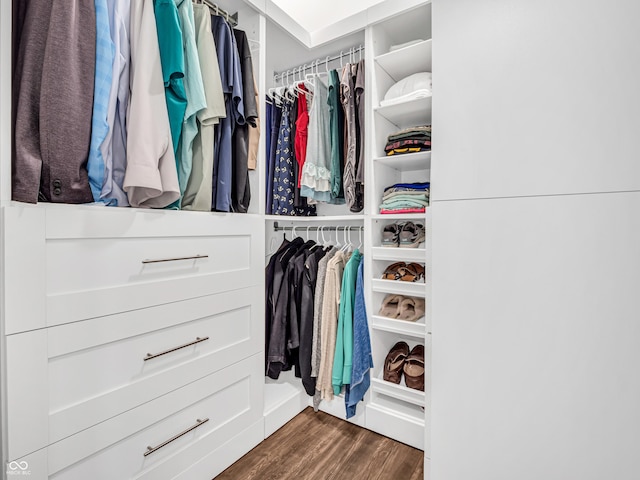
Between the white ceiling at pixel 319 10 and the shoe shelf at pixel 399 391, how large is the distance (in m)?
2.24

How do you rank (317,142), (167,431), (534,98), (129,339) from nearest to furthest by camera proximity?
(534,98), (129,339), (167,431), (317,142)

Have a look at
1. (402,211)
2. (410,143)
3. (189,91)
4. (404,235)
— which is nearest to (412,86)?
(410,143)

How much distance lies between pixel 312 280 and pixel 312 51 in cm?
141

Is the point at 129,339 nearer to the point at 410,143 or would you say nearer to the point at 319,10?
the point at 410,143

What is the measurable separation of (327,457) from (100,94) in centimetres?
179

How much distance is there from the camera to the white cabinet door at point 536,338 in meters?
0.82

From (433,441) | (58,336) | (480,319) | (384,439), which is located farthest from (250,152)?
(384,439)

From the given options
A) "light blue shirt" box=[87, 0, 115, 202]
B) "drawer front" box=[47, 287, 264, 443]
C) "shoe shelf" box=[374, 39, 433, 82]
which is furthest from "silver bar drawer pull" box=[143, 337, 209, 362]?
"shoe shelf" box=[374, 39, 433, 82]

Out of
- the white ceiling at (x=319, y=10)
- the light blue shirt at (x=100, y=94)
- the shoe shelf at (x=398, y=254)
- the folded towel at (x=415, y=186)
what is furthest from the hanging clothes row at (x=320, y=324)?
the white ceiling at (x=319, y=10)

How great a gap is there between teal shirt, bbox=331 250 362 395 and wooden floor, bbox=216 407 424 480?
0.26 metres

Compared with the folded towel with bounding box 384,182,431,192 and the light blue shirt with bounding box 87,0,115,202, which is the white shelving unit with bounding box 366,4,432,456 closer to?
the folded towel with bounding box 384,182,431,192

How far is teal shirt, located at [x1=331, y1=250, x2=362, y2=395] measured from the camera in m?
1.72

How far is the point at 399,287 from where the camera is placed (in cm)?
168

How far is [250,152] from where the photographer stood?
64.6 inches
